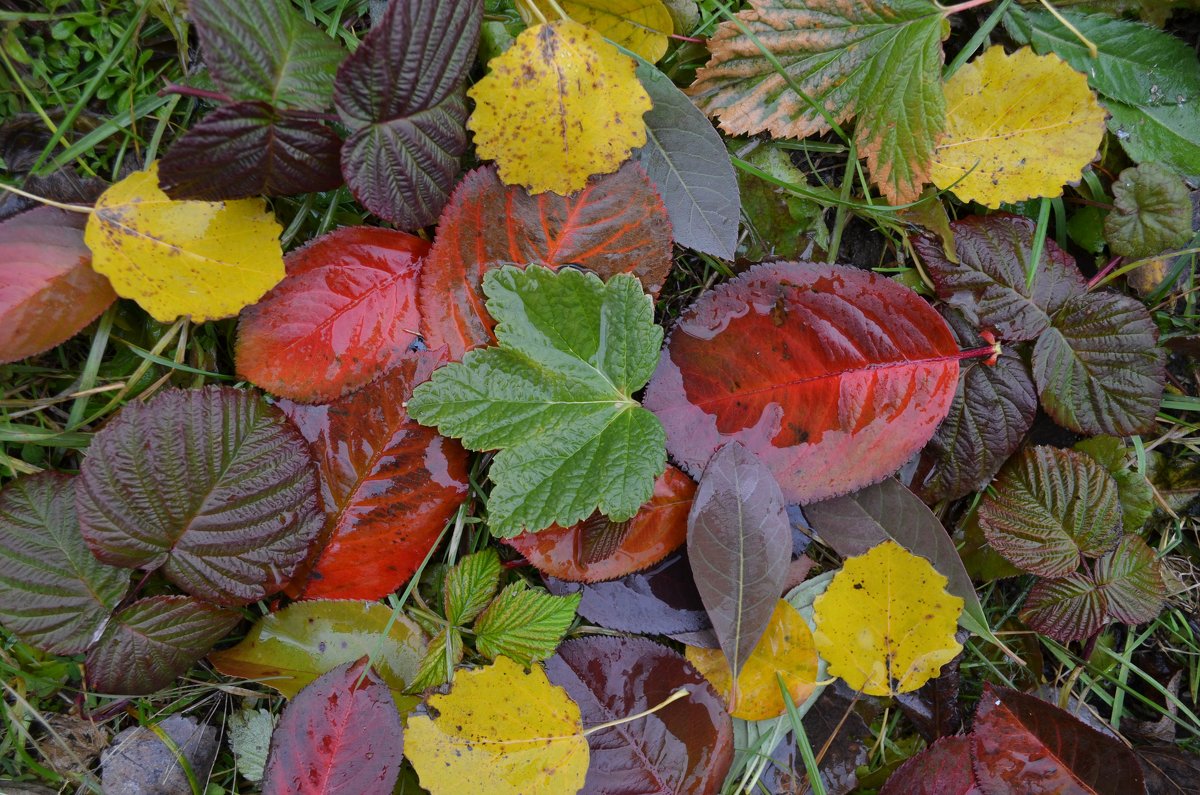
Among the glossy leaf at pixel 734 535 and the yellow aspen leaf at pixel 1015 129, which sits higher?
the yellow aspen leaf at pixel 1015 129

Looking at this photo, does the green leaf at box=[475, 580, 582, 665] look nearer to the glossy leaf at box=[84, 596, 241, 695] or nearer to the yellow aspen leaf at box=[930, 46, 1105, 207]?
the glossy leaf at box=[84, 596, 241, 695]

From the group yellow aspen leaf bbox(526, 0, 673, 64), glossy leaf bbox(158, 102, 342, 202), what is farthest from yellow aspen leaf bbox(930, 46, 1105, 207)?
glossy leaf bbox(158, 102, 342, 202)

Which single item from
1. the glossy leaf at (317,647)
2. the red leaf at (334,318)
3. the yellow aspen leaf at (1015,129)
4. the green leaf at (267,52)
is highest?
the green leaf at (267,52)

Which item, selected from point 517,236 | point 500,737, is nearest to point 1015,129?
point 517,236

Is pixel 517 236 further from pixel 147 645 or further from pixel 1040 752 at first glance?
pixel 1040 752

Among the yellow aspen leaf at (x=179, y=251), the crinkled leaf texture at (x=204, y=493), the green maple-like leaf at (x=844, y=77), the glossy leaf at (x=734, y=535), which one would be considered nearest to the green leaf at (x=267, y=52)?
the yellow aspen leaf at (x=179, y=251)

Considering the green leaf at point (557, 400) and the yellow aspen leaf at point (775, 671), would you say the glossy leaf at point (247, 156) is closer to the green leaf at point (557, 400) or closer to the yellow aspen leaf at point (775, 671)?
the green leaf at point (557, 400)
